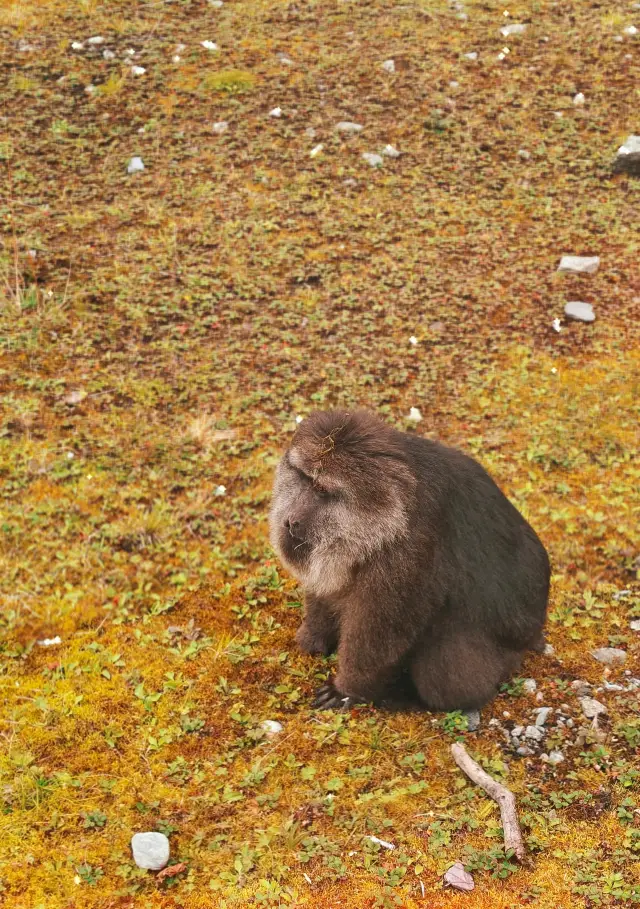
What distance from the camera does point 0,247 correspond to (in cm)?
881

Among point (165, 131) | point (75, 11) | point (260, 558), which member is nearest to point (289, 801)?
point (260, 558)

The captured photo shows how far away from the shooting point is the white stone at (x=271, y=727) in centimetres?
465

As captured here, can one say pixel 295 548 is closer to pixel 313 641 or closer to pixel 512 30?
pixel 313 641

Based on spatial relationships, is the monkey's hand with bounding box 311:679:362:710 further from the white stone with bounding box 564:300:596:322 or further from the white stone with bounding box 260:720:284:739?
the white stone with bounding box 564:300:596:322

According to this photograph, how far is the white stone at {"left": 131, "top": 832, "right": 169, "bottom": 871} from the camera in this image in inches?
150

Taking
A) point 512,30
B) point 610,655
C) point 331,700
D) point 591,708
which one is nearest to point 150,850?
point 331,700

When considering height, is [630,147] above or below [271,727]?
above

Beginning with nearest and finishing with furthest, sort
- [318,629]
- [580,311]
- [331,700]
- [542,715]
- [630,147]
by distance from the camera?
1. [542,715]
2. [331,700]
3. [318,629]
4. [580,311]
5. [630,147]

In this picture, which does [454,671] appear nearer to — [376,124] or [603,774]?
[603,774]

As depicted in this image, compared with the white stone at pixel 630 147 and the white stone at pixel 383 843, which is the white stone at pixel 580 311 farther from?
the white stone at pixel 383 843

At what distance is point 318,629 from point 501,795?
58.9 inches

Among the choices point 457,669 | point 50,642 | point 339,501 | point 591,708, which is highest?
point 339,501

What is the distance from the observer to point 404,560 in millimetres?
4371

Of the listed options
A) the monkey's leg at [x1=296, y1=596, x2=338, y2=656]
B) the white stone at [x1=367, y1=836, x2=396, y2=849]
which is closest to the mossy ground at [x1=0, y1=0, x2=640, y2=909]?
the white stone at [x1=367, y1=836, x2=396, y2=849]
